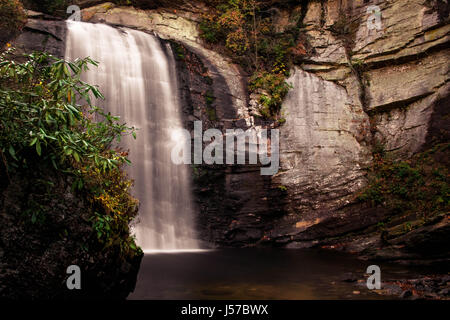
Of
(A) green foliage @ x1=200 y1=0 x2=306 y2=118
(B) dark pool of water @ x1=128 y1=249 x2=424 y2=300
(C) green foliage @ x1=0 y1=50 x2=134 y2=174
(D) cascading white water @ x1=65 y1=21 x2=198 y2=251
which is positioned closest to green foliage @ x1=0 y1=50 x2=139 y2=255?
(C) green foliage @ x1=0 y1=50 x2=134 y2=174

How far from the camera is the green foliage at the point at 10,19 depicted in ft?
34.5

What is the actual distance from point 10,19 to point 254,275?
10550mm

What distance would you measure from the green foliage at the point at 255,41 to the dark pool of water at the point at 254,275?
6.56 meters

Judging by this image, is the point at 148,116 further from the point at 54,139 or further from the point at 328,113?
the point at 54,139

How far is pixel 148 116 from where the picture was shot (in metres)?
11.2

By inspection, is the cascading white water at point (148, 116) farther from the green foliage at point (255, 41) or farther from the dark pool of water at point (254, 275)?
the green foliage at point (255, 41)

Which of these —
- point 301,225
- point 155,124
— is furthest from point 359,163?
point 155,124

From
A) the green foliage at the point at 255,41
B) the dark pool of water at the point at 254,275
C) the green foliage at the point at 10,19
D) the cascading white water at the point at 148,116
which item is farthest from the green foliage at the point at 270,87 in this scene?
the green foliage at the point at 10,19

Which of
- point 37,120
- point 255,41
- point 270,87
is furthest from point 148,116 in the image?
point 37,120

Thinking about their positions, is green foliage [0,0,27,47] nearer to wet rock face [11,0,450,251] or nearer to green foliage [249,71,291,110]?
wet rock face [11,0,450,251]

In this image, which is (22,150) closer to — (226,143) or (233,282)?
(233,282)

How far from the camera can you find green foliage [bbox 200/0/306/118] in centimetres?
1328

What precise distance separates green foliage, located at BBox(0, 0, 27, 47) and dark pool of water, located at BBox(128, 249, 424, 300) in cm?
797

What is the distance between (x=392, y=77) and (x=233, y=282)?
10225 mm
